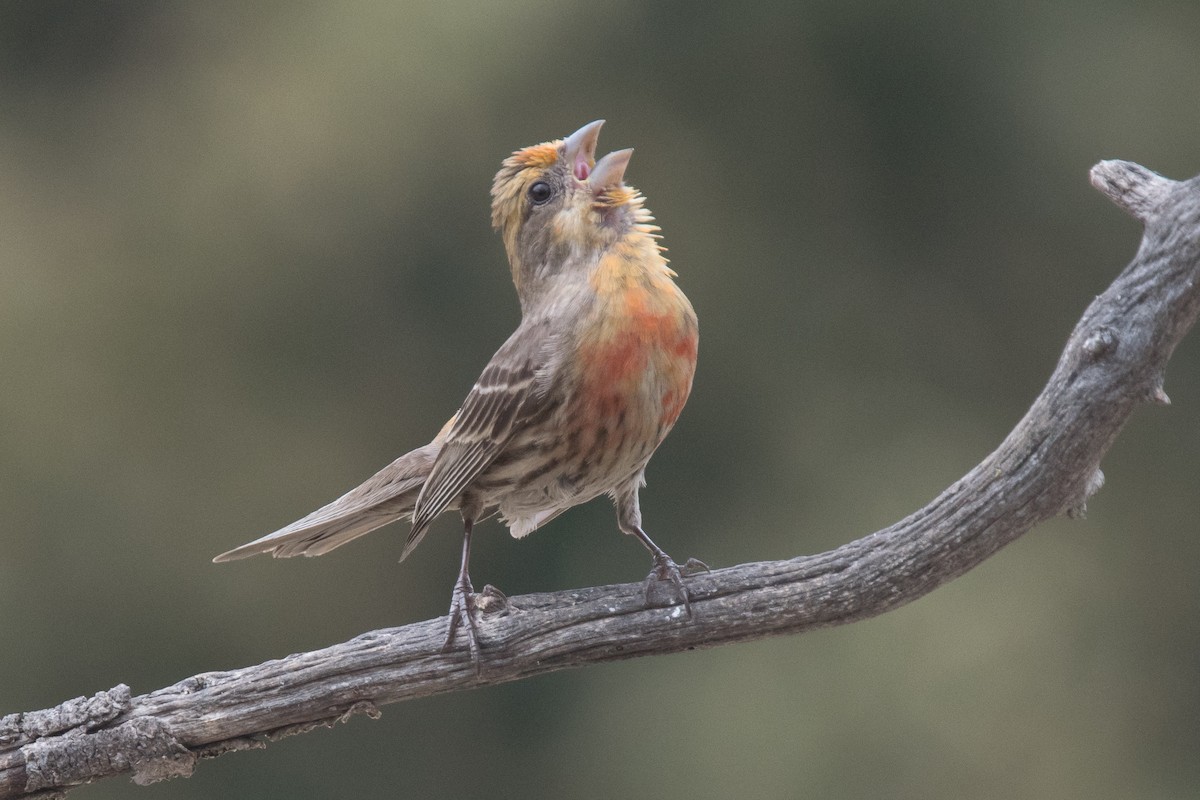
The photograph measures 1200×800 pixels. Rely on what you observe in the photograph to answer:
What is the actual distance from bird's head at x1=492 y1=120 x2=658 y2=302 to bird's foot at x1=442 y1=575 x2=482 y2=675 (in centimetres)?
101

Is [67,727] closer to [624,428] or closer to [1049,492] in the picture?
[624,428]

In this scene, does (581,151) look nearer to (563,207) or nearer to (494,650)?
(563,207)

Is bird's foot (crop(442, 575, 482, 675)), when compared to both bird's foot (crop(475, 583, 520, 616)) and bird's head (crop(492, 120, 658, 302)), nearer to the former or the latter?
bird's foot (crop(475, 583, 520, 616))

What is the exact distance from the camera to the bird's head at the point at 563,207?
4598mm

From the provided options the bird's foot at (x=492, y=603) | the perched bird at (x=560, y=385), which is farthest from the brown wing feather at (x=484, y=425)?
the bird's foot at (x=492, y=603)

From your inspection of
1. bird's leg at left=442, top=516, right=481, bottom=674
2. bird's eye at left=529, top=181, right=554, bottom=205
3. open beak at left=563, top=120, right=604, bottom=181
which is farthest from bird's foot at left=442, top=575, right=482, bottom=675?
open beak at left=563, top=120, right=604, bottom=181

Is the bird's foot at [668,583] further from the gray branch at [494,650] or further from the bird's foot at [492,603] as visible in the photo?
the bird's foot at [492,603]

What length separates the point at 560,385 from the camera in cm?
436

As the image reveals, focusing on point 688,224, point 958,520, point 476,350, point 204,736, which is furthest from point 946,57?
point 204,736

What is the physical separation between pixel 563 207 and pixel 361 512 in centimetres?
113

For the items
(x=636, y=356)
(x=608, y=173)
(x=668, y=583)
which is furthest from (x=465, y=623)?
(x=608, y=173)

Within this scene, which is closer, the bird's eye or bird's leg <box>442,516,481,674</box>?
bird's leg <box>442,516,481,674</box>

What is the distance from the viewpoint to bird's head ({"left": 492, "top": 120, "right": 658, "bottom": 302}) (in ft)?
15.1

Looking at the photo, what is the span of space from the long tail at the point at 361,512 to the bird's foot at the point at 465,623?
0.60 meters
